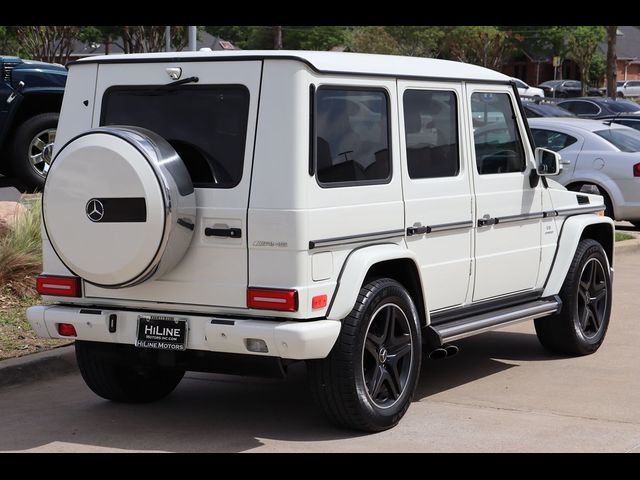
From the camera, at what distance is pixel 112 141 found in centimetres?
623

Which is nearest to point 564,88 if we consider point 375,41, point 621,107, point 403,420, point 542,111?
point 375,41

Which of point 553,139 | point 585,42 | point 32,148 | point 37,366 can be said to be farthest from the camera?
point 585,42

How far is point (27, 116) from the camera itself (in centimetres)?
1383

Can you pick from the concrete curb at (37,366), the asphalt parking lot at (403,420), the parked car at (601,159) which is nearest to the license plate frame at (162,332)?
the asphalt parking lot at (403,420)

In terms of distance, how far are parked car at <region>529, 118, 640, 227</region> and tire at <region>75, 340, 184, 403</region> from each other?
31.6ft

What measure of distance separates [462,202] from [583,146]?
31.3ft

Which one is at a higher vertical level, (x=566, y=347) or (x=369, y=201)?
(x=369, y=201)

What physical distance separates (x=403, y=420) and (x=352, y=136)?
5.58 feet

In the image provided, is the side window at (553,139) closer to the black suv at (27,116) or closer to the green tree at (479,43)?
the black suv at (27,116)

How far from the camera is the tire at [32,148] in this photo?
13562 mm

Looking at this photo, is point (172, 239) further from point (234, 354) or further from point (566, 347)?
point (566, 347)

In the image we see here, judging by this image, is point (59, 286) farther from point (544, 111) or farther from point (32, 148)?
point (544, 111)

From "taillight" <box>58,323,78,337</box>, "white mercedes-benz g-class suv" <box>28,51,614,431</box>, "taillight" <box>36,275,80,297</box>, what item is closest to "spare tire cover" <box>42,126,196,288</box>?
"white mercedes-benz g-class suv" <box>28,51,614,431</box>
